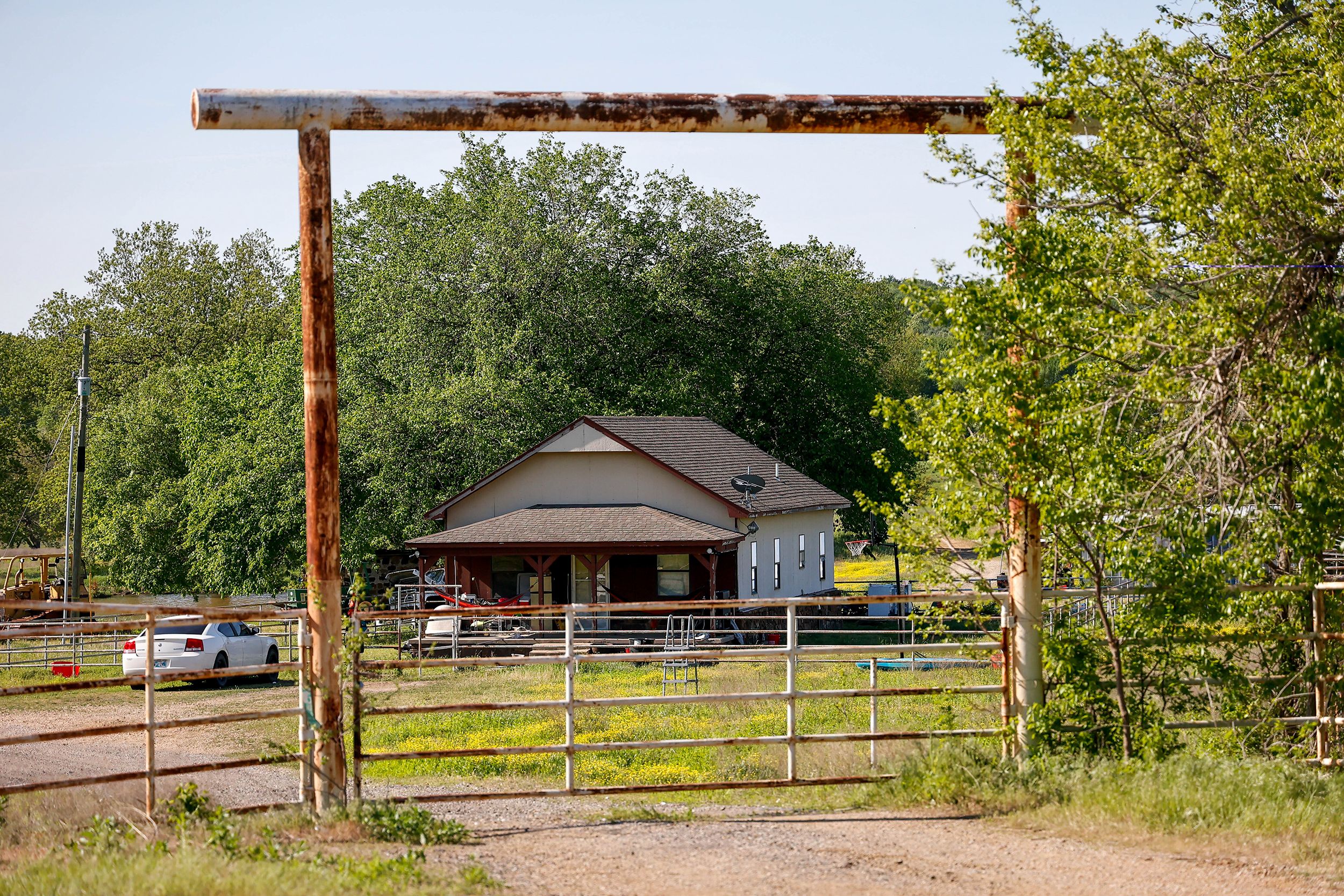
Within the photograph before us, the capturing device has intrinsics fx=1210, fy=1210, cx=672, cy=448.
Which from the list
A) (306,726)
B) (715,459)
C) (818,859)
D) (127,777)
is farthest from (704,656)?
(715,459)

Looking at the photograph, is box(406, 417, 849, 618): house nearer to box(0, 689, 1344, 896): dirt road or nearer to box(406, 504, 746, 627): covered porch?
box(406, 504, 746, 627): covered porch

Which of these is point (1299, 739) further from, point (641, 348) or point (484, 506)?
point (641, 348)

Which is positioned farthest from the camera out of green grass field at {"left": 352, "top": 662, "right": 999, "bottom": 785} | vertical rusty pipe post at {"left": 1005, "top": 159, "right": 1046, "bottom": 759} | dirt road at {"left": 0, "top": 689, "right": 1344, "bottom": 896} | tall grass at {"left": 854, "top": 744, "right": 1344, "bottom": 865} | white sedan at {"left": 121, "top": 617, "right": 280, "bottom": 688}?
white sedan at {"left": 121, "top": 617, "right": 280, "bottom": 688}

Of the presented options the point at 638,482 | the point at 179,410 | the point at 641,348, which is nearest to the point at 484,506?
Result: the point at 638,482

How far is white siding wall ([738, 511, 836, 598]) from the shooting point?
34781 millimetres

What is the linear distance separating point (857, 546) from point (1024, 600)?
174ft

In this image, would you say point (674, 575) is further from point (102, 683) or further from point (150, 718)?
point (102, 683)

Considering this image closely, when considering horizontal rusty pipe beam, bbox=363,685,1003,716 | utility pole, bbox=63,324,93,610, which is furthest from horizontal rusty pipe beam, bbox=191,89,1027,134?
utility pole, bbox=63,324,93,610

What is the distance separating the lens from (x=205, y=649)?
24438 millimetres

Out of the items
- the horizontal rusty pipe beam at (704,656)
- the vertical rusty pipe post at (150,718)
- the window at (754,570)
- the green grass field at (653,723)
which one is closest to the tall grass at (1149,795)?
the green grass field at (653,723)

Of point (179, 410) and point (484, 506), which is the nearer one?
point (484, 506)

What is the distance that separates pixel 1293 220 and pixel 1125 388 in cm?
176

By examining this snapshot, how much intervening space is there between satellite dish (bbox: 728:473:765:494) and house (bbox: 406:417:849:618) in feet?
1.05

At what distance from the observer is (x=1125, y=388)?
980 centimetres
